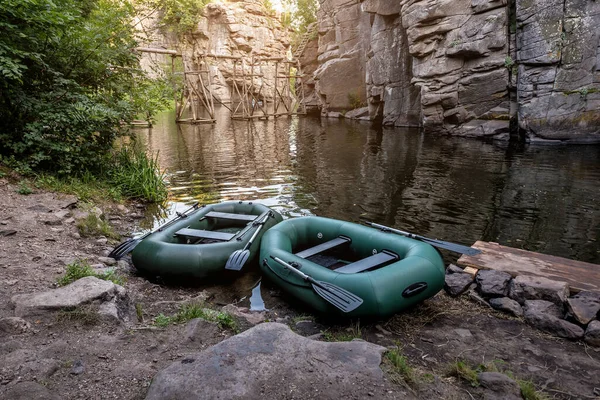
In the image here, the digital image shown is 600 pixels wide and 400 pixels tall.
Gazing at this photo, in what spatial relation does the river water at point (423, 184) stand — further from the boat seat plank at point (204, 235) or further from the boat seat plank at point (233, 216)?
the boat seat plank at point (204, 235)

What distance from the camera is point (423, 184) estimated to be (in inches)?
347

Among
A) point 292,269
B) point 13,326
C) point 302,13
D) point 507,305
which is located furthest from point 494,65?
point 302,13

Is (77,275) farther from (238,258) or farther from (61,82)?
(61,82)

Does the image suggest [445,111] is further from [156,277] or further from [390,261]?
[156,277]

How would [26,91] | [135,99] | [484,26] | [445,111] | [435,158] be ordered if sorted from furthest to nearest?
[445,111]
[484,26]
[435,158]
[135,99]
[26,91]

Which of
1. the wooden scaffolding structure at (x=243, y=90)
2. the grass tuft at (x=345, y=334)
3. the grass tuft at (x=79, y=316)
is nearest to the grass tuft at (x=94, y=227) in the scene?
the grass tuft at (x=79, y=316)

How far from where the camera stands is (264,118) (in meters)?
27.1

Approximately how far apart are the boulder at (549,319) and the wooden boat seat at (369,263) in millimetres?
1331

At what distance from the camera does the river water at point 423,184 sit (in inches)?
245

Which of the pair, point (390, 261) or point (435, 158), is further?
point (435, 158)

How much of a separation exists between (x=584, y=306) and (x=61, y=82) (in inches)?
292

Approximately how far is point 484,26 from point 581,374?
1371 cm

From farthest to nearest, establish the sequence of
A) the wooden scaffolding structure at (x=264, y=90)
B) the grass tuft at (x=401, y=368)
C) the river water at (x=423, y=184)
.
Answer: the wooden scaffolding structure at (x=264, y=90)
the river water at (x=423, y=184)
the grass tuft at (x=401, y=368)

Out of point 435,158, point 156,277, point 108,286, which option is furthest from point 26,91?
point 435,158
